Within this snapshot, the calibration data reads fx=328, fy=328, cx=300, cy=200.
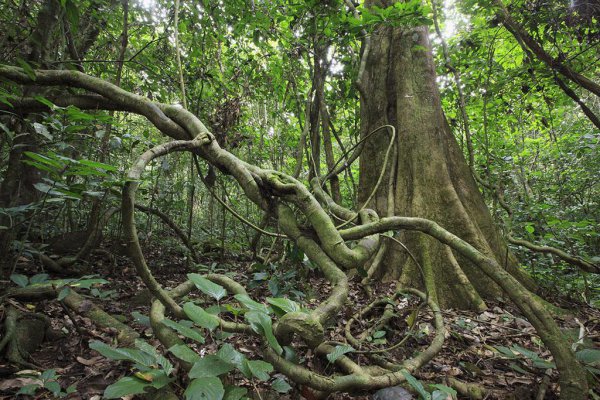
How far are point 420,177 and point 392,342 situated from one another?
198cm

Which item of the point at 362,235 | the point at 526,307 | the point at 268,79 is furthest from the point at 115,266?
the point at 526,307

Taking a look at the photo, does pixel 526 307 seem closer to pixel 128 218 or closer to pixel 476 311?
pixel 476 311

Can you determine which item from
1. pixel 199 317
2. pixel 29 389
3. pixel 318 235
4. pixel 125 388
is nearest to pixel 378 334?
pixel 318 235

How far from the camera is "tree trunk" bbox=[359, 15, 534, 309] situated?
3.28 metres

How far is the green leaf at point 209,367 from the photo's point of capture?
1.05 metres

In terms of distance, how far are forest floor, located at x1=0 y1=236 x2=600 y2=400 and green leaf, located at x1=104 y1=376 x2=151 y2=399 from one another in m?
0.51

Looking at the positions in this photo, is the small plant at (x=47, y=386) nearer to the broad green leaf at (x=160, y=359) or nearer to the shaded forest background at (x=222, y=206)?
the shaded forest background at (x=222, y=206)

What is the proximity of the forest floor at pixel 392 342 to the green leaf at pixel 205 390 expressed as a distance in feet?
1.48

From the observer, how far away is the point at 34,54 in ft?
9.43

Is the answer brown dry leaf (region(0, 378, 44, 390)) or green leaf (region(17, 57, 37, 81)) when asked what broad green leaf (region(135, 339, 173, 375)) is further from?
green leaf (region(17, 57, 37, 81))

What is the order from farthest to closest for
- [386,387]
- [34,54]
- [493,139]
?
[493,139]
[34,54]
[386,387]

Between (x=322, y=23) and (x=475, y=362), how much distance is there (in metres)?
3.66

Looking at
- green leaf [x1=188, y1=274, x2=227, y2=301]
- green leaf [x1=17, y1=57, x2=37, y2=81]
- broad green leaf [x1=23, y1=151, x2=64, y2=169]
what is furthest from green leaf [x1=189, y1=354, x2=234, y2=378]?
green leaf [x1=17, y1=57, x2=37, y2=81]

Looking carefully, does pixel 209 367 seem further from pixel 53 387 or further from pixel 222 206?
pixel 222 206
